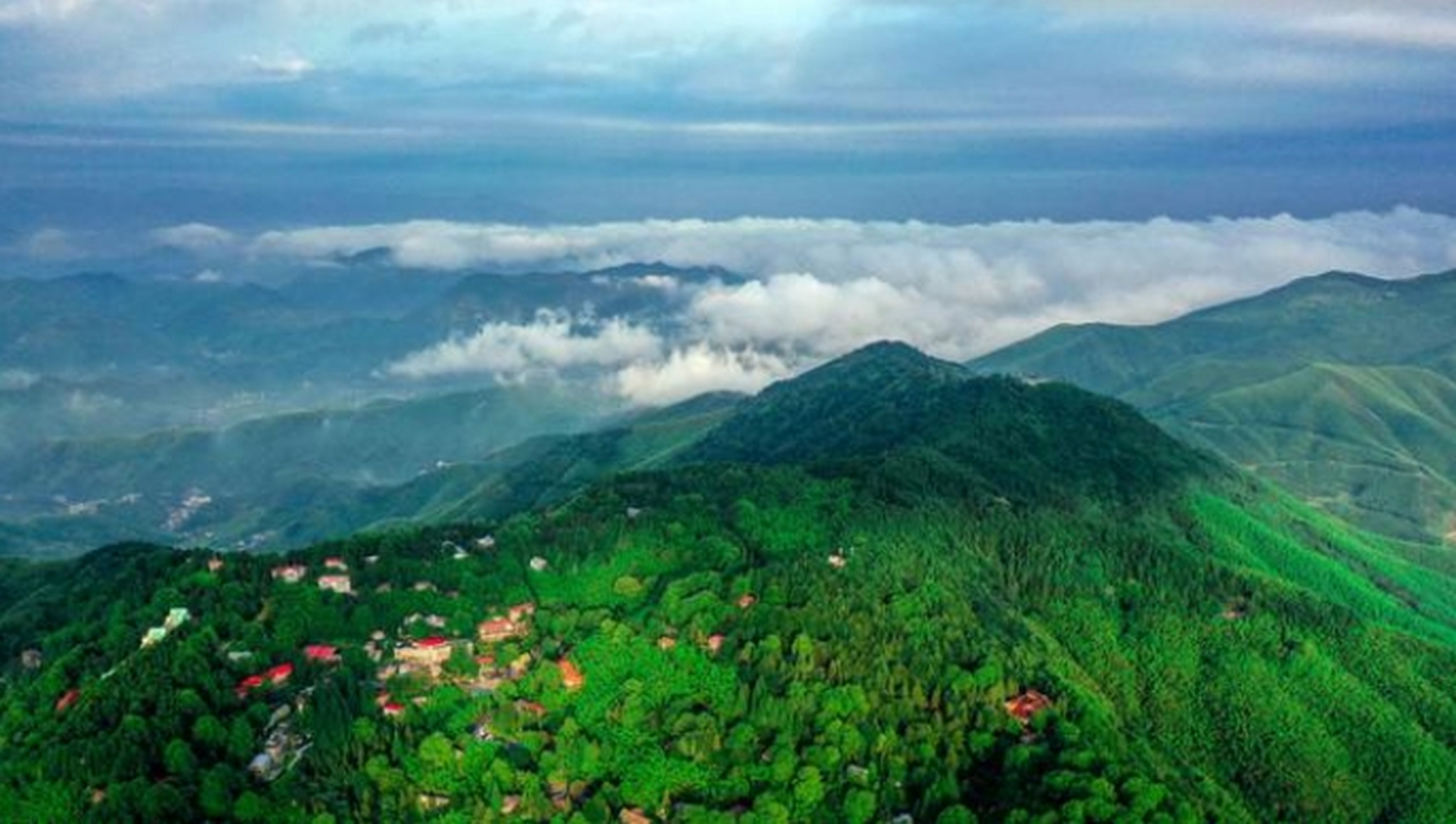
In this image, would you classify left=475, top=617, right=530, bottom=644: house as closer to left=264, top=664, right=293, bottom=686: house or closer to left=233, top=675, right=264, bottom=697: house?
left=264, top=664, right=293, bottom=686: house

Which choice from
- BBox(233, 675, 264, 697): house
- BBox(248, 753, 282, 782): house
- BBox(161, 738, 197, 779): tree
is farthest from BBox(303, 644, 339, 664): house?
BBox(161, 738, 197, 779): tree

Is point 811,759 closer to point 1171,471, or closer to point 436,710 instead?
point 436,710

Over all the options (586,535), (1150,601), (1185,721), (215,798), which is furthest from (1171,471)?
(215,798)

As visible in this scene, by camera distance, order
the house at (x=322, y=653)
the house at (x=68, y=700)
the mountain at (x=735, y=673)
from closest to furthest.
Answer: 1. the mountain at (x=735, y=673)
2. the house at (x=68, y=700)
3. the house at (x=322, y=653)

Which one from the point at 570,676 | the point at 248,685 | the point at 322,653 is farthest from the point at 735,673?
the point at 248,685

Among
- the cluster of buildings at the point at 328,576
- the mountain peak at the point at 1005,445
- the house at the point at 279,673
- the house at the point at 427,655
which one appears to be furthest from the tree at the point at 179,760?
the mountain peak at the point at 1005,445

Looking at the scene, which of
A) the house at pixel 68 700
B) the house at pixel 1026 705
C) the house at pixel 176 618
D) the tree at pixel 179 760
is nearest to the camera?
the tree at pixel 179 760

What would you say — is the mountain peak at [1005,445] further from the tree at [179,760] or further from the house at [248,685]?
the tree at [179,760]

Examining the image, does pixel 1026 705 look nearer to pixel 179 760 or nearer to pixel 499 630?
pixel 499 630
